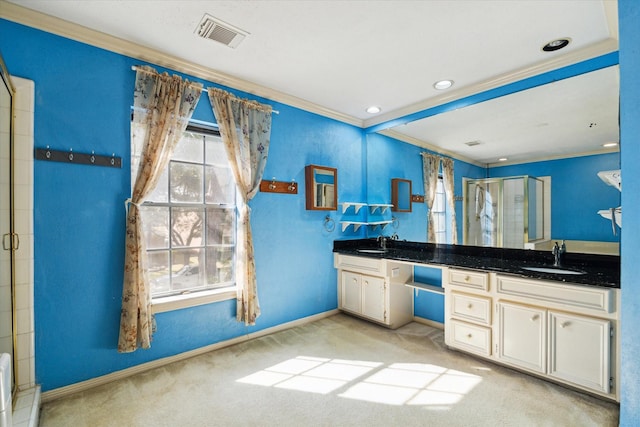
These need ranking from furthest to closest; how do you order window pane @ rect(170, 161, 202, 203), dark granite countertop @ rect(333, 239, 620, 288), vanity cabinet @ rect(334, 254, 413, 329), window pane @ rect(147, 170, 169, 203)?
vanity cabinet @ rect(334, 254, 413, 329)
window pane @ rect(170, 161, 202, 203)
window pane @ rect(147, 170, 169, 203)
dark granite countertop @ rect(333, 239, 620, 288)

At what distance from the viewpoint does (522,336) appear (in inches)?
85.3

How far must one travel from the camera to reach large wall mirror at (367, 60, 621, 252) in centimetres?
222

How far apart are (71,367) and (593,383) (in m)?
3.51

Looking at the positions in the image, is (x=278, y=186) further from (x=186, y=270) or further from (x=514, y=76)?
(x=514, y=76)

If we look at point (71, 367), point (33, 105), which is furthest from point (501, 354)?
point (33, 105)

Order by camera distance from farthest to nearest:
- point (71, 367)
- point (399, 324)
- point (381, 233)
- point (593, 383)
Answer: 1. point (381, 233)
2. point (399, 324)
3. point (71, 367)
4. point (593, 383)

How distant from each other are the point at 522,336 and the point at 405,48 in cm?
238

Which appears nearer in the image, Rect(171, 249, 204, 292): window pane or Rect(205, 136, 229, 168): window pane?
→ Rect(171, 249, 204, 292): window pane

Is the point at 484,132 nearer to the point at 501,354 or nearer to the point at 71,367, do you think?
the point at 501,354

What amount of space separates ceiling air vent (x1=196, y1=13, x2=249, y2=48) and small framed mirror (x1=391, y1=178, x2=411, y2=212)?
235 centimetres

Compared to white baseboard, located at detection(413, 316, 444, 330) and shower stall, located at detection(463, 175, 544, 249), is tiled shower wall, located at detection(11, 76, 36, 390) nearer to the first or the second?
white baseboard, located at detection(413, 316, 444, 330)

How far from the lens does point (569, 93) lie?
2385mm

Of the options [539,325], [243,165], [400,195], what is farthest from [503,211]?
[243,165]

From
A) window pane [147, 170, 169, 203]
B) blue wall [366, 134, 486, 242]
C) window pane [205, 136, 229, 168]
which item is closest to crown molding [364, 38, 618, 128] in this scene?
blue wall [366, 134, 486, 242]
